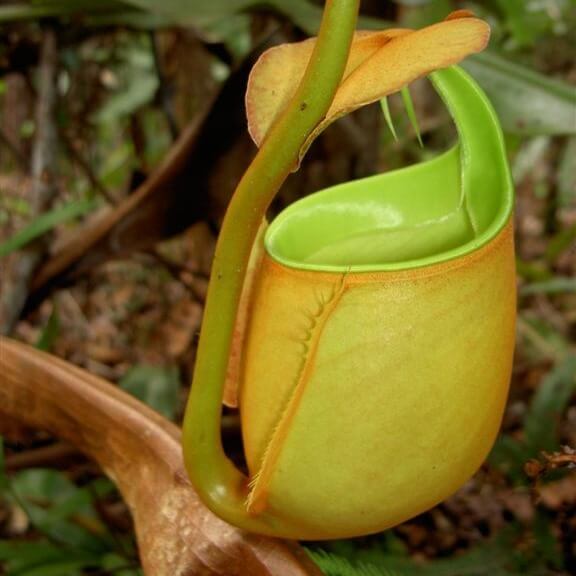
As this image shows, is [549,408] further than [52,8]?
No

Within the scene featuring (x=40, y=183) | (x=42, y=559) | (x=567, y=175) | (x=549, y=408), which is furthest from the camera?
(x=567, y=175)

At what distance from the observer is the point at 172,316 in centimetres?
221

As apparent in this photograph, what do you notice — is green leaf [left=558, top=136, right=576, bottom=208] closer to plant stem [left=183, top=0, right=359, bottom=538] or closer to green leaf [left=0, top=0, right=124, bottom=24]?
green leaf [left=0, top=0, right=124, bottom=24]

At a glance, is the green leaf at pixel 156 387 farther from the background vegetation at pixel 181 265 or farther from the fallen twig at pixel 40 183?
the fallen twig at pixel 40 183

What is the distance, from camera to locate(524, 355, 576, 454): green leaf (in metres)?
1.21

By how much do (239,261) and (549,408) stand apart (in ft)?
2.73

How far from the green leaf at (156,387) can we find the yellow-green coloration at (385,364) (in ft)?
2.62

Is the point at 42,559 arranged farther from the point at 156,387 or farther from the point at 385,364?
the point at 385,364

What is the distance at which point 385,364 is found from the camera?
556 mm

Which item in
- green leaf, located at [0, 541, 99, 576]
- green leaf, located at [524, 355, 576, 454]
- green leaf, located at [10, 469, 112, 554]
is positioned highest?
green leaf, located at [524, 355, 576, 454]

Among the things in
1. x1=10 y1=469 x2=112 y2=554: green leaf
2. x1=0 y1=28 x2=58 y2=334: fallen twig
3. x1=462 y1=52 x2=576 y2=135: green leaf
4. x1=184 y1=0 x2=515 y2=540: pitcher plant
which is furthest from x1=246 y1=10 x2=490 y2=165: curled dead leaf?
x1=0 y1=28 x2=58 y2=334: fallen twig

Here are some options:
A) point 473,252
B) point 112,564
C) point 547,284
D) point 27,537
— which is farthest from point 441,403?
point 547,284

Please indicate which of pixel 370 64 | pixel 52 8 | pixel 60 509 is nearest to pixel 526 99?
pixel 370 64

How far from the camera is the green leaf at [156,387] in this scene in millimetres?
1436
